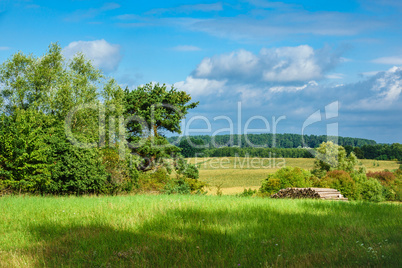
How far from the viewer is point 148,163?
3988 centimetres

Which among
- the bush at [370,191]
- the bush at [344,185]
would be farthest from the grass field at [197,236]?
the bush at [370,191]

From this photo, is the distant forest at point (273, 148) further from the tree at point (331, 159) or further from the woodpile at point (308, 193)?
the woodpile at point (308, 193)

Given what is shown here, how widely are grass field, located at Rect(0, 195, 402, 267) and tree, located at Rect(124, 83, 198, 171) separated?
26075 mm

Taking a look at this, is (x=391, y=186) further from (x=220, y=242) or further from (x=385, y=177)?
(x=220, y=242)

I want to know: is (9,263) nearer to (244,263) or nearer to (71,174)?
(244,263)

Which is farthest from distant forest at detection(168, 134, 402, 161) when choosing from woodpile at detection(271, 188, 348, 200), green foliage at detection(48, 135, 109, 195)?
woodpile at detection(271, 188, 348, 200)

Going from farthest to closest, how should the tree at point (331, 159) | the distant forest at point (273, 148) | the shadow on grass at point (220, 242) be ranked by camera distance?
the distant forest at point (273, 148)
the tree at point (331, 159)
the shadow on grass at point (220, 242)

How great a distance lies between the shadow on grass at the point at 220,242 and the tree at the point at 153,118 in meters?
28.1

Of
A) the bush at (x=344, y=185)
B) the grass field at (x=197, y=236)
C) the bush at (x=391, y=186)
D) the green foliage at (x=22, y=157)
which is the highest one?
the green foliage at (x=22, y=157)

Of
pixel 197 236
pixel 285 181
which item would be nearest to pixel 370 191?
pixel 285 181

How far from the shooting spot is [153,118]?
1626 inches

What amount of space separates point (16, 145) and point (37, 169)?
6.85 ft

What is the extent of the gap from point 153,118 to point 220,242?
111 ft

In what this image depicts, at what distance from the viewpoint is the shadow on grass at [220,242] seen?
7.05m
